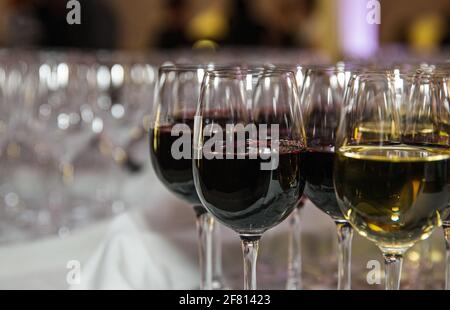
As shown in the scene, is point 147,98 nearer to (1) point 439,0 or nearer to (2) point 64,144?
(2) point 64,144

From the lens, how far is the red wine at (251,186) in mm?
940

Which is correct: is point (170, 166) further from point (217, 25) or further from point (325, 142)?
point (217, 25)

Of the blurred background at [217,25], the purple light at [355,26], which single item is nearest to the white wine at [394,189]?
the blurred background at [217,25]

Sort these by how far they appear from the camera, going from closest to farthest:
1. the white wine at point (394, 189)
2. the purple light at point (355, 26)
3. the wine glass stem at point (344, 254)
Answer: the white wine at point (394, 189)
the wine glass stem at point (344, 254)
the purple light at point (355, 26)

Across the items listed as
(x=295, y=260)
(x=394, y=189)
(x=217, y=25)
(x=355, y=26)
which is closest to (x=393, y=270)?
(x=394, y=189)

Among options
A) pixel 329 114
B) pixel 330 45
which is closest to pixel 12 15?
pixel 330 45

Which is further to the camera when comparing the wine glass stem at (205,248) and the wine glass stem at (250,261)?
the wine glass stem at (205,248)

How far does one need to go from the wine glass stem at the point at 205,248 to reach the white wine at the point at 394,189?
1.15 feet

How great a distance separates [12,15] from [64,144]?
4.43 metres

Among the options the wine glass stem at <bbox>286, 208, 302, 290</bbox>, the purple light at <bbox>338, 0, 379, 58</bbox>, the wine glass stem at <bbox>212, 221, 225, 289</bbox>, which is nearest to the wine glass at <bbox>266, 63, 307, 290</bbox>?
the wine glass stem at <bbox>286, 208, 302, 290</bbox>

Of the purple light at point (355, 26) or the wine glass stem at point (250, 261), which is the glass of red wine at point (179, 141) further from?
the purple light at point (355, 26)

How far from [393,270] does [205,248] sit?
0.37 meters

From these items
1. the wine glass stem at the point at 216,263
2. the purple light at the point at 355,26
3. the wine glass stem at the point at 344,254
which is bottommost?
the wine glass stem at the point at 216,263

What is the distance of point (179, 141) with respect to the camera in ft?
3.78
